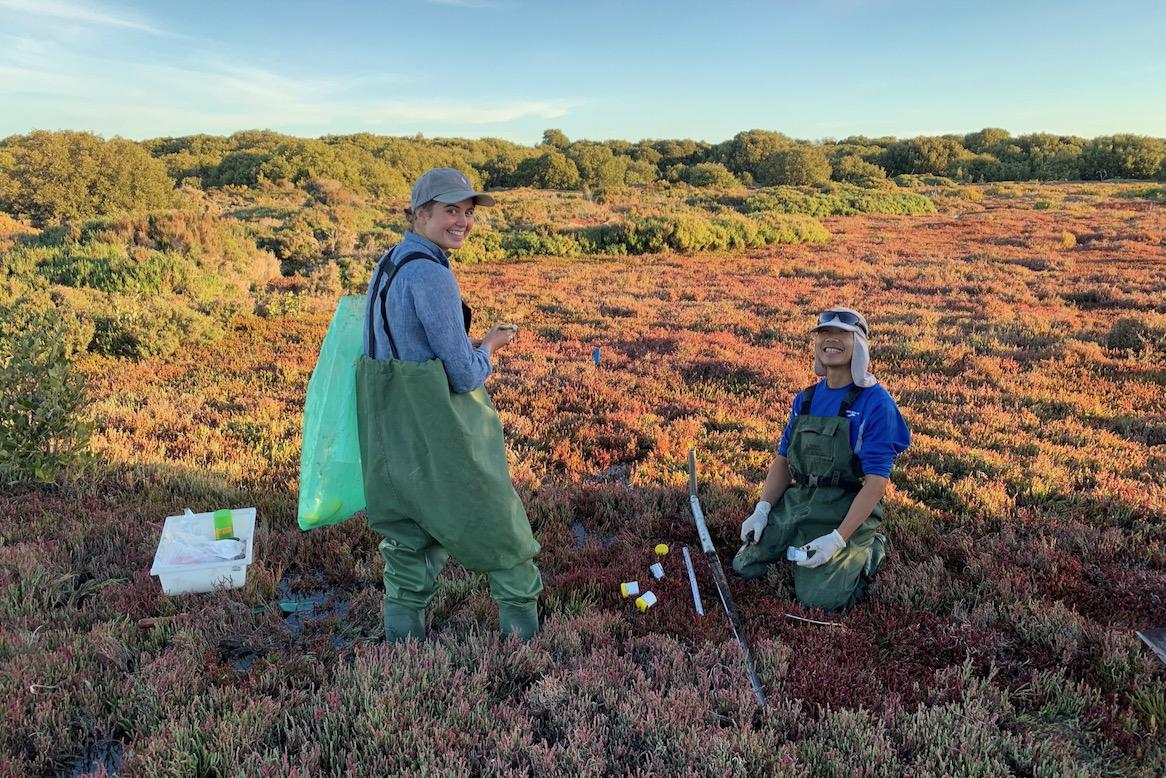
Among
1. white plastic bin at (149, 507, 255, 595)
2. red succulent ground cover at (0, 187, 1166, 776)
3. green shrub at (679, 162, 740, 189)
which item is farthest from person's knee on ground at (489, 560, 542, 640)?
green shrub at (679, 162, 740, 189)

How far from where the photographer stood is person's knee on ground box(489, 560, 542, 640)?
11.7 ft

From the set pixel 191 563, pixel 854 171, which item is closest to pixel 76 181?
pixel 191 563

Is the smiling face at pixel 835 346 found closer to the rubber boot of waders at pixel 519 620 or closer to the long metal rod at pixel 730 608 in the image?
the long metal rod at pixel 730 608

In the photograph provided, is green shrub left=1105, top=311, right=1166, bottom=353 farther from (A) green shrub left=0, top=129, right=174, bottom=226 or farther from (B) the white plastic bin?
(A) green shrub left=0, top=129, right=174, bottom=226

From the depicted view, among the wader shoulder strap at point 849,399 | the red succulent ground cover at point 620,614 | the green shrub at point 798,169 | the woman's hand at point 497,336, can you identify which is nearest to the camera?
the red succulent ground cover at point 620,614

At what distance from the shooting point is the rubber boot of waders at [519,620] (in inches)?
146

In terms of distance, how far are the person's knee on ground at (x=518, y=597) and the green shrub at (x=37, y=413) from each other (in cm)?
431

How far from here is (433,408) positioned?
3.07 metres

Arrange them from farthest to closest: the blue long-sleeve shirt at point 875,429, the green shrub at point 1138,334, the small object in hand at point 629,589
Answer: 1. the green shrub at point 1138,334
2. the small object in hand at point 629,589
3. the blue long-sleeve shirt at point 875,429

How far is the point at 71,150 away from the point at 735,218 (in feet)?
104

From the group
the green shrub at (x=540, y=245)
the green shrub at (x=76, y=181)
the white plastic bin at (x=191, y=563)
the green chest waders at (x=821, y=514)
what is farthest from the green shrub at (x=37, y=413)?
the green shrub at (x=76, y=181)

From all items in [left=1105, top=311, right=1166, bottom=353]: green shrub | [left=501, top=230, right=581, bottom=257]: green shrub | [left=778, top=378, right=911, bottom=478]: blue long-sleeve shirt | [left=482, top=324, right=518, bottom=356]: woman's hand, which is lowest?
[left=1105, top=311, right=1166, bottom=353]: green shrub

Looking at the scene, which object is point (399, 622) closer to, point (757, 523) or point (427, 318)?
point (427, 318)

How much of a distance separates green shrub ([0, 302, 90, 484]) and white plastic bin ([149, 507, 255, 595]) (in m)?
1.74
